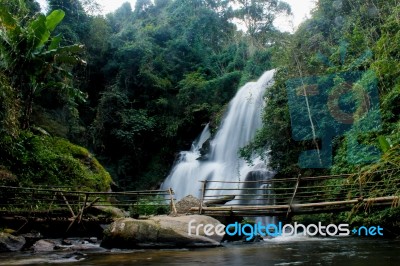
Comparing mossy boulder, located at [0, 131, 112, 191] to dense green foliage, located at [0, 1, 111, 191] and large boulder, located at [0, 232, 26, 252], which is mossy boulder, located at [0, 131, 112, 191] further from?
large boulder, located at [0, 232, 26, 252]

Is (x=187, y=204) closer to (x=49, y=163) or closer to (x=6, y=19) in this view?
(x=49, y=163)

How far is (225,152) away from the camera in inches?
687

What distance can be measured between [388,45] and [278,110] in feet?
12.6

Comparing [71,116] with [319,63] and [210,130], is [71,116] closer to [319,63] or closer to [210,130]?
[210,130]

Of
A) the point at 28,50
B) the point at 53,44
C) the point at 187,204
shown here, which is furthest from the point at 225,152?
the point at 28,50

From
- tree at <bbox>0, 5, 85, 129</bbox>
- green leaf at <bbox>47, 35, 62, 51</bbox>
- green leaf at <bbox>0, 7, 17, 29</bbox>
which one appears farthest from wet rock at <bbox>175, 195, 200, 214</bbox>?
green leaf at <bbox>0, 7, 17, 29</bbox>

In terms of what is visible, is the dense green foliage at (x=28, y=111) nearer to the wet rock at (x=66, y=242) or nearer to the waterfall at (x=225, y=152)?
the wet rock at (x=66, y=242)

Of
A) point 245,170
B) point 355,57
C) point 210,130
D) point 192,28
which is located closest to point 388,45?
Result: point 355,57

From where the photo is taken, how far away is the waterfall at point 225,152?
1645 cm

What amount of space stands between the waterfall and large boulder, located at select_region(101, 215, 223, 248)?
831 centimetres

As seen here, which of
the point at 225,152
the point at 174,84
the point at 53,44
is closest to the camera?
the point at 53,44

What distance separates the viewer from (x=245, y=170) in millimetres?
15648

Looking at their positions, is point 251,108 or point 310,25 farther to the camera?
point 251,108

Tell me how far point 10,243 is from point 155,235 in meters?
2.61
